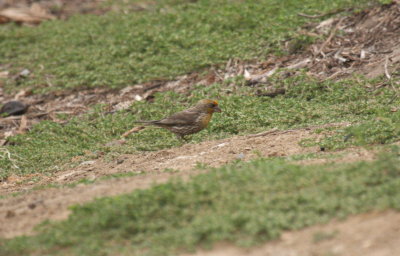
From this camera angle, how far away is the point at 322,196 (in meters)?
6.66

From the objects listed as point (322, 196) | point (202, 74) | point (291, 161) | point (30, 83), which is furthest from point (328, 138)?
point (30, 83)

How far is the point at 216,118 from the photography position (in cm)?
1221

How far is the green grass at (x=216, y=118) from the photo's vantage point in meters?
11.3

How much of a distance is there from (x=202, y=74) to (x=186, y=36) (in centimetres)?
172

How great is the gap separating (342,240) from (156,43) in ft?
33.8

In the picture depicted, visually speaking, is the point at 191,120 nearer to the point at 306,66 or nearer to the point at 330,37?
the point at 306,66

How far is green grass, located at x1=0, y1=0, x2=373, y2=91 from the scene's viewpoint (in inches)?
578

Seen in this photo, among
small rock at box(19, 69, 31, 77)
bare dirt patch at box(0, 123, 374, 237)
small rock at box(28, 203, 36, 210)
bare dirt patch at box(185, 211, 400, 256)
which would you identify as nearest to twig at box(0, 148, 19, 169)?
bare dirt patch at box(0, 123, 374, 237)

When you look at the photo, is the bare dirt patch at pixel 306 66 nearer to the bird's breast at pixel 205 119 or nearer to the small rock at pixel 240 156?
the bird's breast at pixel 205 119

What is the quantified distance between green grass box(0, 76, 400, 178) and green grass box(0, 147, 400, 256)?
3.07 metres

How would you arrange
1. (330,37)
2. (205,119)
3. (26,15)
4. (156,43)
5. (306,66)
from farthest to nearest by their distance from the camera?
(26,15), (156,43), (330,37), (306,66), (205,119)

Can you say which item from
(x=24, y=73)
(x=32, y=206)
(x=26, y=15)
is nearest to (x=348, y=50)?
(x=24, y=73)

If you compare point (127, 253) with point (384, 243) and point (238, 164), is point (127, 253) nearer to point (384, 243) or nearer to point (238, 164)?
point (384, 243)

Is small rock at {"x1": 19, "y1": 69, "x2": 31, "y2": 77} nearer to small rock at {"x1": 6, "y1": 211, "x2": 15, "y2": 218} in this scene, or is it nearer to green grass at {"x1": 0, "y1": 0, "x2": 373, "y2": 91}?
green grass at {"x1": 0, "y1": 0, "x2": 373, "y2": 91}
